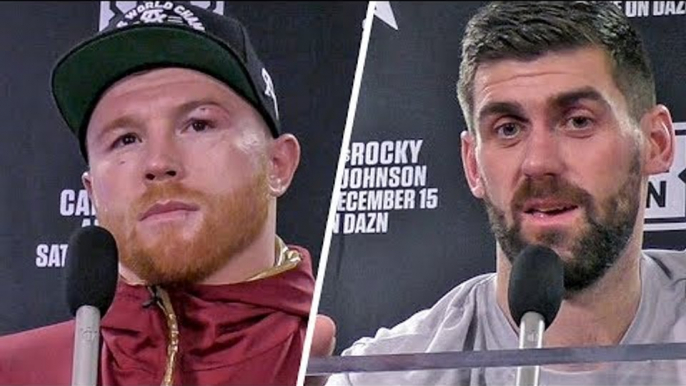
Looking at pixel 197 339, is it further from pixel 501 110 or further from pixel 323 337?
pixel 501 110

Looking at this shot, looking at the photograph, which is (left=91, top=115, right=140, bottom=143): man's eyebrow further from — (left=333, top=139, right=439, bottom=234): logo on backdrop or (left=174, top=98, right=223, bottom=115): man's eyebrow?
(left=333, top=139, right=439, bottom=234): logo on backdrop

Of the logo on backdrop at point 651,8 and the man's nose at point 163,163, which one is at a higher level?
the logo on backdrop at point 651,8

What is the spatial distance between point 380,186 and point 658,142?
9.1 inches

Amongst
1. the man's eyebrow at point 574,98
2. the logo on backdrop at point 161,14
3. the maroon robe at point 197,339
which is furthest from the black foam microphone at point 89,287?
the man's eyebrow at point 574,98

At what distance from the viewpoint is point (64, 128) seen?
1.57 metres

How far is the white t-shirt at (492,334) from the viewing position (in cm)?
132

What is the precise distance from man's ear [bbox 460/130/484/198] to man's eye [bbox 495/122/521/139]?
1.1 inches

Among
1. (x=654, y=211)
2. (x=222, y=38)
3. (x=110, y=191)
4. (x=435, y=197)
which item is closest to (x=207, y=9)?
(x=222, y=38)

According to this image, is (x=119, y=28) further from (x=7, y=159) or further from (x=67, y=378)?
(x=67, y=378)

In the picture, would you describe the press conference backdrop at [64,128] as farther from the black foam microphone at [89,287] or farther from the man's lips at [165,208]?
the black foam microphone at [89,287]

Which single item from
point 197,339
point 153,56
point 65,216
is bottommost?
point 197,339

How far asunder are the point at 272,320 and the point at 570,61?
322 mm

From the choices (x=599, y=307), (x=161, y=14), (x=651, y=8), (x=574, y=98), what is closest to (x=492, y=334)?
(x=599, y=307)

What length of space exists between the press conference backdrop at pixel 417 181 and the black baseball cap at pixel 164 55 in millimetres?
101
